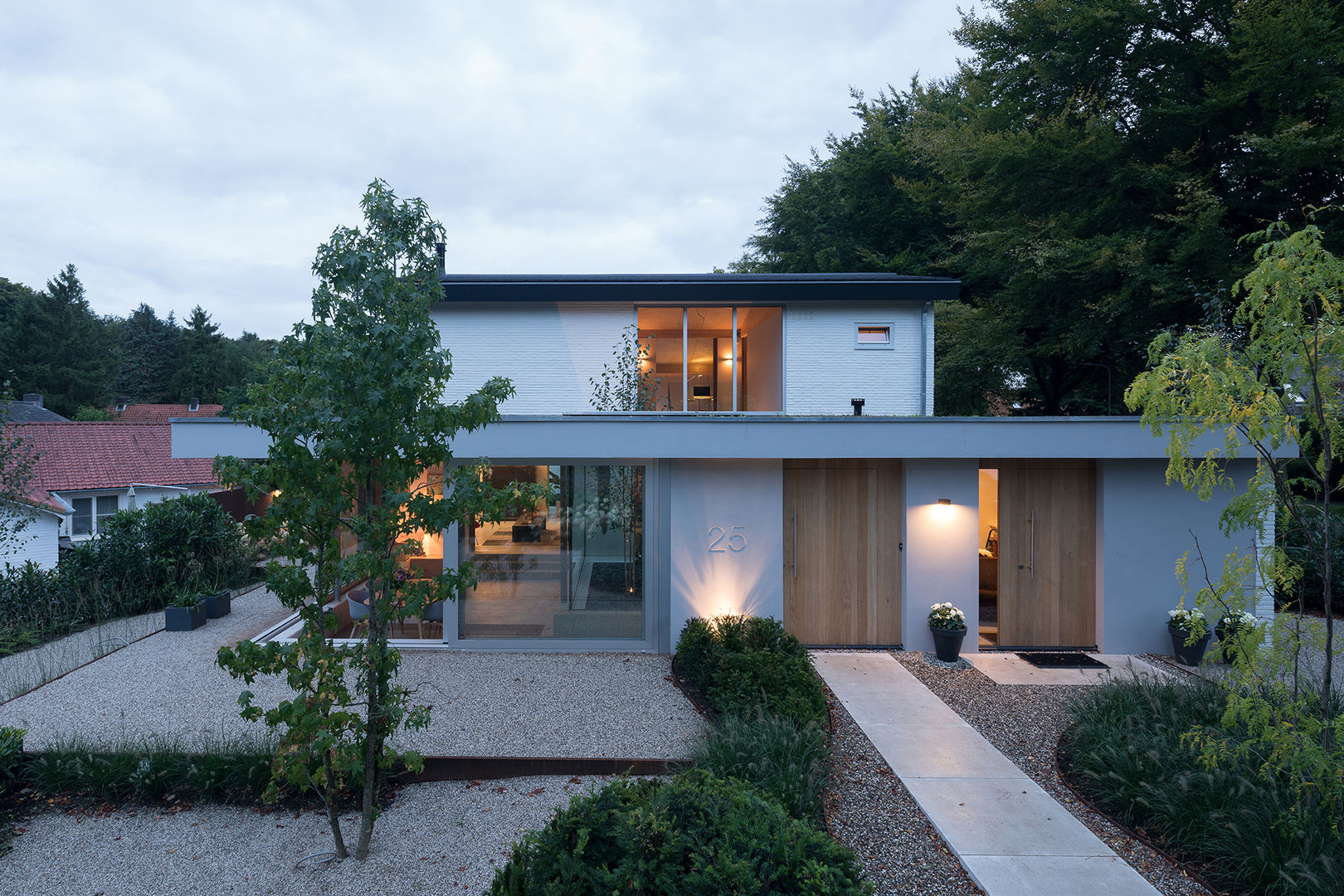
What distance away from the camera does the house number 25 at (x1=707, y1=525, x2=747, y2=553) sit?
7445mm

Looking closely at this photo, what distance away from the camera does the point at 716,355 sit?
11773 mm

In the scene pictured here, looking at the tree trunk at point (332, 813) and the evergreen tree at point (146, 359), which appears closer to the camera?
the tree trunk at point (332, 813)

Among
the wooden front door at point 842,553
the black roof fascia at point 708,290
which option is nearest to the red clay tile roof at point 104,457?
the black roof fascia at point 708,290

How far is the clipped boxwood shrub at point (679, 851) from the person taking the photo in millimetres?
2387

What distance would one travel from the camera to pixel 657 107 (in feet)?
70.6

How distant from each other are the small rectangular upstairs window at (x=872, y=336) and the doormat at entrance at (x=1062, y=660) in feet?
16.9

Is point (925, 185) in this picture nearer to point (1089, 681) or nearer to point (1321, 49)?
point (1321, 49)

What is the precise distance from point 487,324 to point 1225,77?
1454 centimetres

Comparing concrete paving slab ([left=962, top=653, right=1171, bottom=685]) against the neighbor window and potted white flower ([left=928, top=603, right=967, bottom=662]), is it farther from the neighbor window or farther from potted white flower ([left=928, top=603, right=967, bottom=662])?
the neighbor window

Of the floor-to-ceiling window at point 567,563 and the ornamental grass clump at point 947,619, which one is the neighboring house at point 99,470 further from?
the ornamental grass clump at point 947,619

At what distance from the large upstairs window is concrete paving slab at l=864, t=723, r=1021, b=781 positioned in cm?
567

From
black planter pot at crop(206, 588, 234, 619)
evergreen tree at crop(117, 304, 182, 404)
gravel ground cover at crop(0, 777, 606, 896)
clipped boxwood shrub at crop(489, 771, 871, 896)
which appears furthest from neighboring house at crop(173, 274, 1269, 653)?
evergreen tree at crop(117, 304, 182, 404)

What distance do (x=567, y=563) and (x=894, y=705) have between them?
408cm

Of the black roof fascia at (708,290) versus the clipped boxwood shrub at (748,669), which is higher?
the black roof fascia at (708,290)
